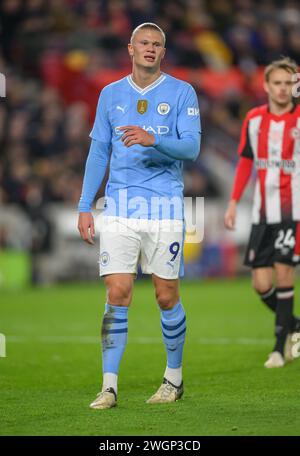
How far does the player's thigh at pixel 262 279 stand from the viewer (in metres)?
8.73

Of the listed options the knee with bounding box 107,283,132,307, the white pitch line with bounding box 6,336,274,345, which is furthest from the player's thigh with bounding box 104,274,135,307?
the white pitch line with bounding box 6,336,274,345

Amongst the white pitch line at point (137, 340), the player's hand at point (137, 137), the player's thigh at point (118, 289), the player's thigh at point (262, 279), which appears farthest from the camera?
the white pitch line at point (137, 340)

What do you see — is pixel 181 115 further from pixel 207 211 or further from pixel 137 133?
pixel 207 211

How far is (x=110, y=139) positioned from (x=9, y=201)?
1091 centimetres

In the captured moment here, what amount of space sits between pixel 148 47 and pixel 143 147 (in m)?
0.61

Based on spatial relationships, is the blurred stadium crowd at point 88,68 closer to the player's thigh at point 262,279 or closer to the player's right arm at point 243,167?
the player's right arm at point 243,167

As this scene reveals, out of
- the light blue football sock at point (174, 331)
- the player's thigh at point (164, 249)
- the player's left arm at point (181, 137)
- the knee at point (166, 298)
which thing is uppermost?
the player's left arm at point (181, 137)

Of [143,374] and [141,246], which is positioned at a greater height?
[141,246]

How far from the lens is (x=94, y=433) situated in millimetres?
5488

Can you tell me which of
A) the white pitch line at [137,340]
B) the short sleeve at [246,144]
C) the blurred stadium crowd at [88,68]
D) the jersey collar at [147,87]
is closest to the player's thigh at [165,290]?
the jersey collar at [147,87]

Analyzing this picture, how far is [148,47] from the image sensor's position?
6.60m

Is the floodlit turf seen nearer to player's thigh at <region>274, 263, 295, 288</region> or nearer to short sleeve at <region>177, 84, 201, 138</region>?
player's thigh at <region>274, 263, 295, 288</region>

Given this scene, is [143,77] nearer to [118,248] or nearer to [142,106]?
[142,106]

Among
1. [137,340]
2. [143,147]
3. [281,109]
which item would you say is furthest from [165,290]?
[137,340]
